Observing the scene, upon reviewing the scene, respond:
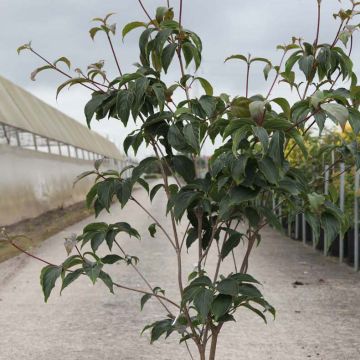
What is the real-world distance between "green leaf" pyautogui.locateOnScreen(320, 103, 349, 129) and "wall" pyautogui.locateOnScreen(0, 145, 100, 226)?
12.4m

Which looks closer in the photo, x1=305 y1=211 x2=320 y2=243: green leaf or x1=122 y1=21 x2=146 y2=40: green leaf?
x1=305 y1=211 x2=320 y2=243: green leaf

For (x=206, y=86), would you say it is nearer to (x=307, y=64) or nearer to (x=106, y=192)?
(x=307, y=64)

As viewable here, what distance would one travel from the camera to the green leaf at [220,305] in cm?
203

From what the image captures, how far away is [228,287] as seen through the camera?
80.7 inches

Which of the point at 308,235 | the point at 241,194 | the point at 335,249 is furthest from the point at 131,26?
the point at 308,235

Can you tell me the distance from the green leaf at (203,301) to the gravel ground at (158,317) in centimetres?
210

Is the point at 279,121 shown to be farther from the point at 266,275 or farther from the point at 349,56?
the point at 266,275

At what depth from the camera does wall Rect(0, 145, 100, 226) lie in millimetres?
14070

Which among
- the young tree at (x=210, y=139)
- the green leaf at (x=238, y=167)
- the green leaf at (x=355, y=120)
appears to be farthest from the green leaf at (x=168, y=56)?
the green leaf at (x=355, y=120)

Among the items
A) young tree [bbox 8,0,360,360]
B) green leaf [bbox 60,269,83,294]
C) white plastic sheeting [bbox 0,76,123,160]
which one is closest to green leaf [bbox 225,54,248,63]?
young tree [bbox 8,0,360,360]

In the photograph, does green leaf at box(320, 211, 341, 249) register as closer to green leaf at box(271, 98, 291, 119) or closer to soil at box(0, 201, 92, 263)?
green leaf at box(271, 98, 291, 119)

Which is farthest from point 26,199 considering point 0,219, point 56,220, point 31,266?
point 31,266

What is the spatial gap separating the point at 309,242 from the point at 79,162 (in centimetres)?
1780

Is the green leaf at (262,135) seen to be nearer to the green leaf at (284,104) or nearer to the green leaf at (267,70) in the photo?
the green leaf at (284,104)
